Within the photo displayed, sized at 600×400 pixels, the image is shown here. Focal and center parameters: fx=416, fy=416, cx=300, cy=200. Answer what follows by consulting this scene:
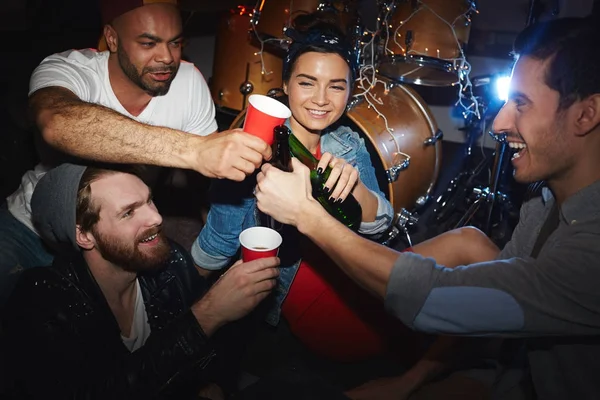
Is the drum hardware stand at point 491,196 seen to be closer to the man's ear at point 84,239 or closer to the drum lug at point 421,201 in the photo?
the drum lug at point 421,201

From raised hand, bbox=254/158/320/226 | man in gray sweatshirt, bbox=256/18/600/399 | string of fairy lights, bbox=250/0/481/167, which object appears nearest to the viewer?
man in gray sweatshirt, bbox=256/18/600/399

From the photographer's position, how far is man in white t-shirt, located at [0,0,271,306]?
180cm

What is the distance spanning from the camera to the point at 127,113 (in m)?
3.05

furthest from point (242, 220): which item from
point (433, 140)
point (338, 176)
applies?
point (433, 140)

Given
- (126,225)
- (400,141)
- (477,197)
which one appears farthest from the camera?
(477,197)

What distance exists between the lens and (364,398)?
2.47m

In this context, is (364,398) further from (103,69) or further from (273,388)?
(103,69)

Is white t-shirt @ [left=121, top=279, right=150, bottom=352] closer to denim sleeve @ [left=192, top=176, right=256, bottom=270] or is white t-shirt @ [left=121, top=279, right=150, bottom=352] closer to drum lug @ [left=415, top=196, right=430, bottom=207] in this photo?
denim sleeve @ [left=192, top=176, right=256, bottom=270]

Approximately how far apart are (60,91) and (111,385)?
1.57 meters

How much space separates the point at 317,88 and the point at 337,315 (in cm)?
147

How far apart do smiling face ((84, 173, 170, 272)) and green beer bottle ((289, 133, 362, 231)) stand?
895 mm

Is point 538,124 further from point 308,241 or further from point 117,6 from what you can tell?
point 117,6

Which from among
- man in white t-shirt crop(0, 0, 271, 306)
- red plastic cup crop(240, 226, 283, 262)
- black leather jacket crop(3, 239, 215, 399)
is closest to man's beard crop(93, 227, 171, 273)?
black leather jacket crop(3, 239, 215, 399)

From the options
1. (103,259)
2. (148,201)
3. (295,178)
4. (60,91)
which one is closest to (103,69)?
(60,91)
